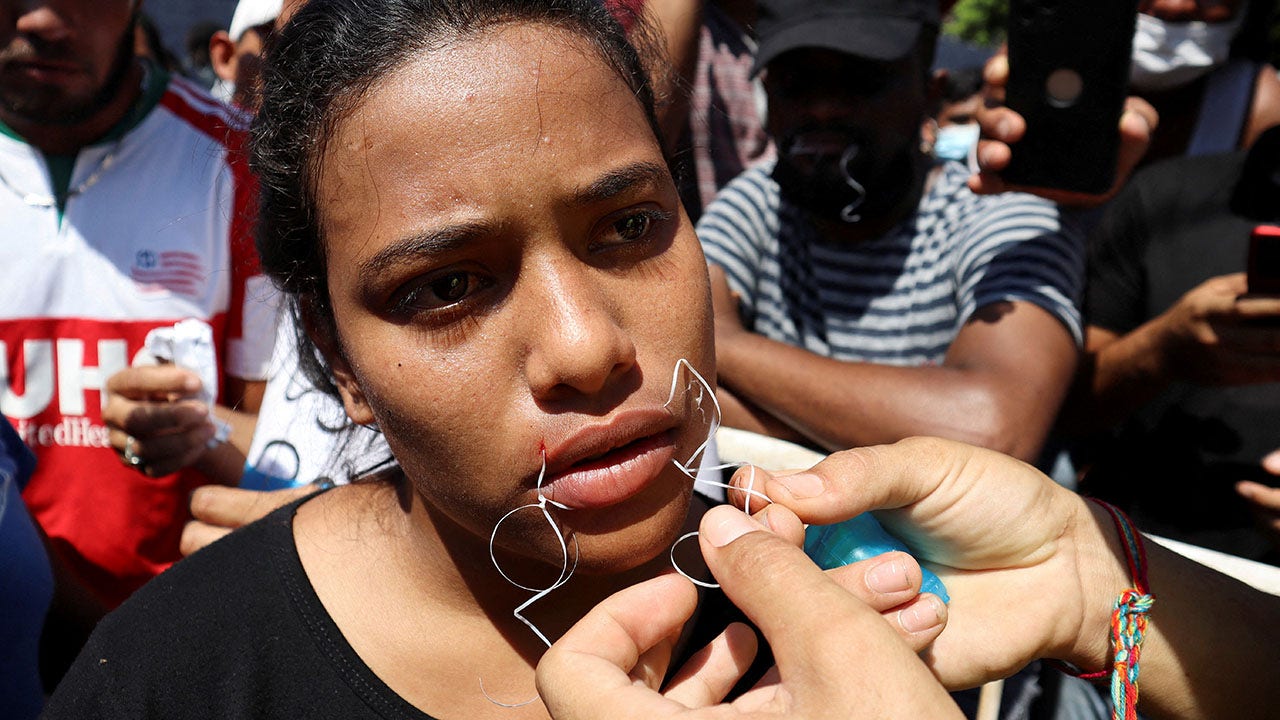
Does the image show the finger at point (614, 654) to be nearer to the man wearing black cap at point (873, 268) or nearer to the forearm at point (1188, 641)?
the forearm at point (1188, 641)

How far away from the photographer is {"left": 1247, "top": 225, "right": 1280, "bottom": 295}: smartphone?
232 cm

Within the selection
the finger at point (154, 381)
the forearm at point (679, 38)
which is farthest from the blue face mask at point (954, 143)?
the finger at point (154, 381)

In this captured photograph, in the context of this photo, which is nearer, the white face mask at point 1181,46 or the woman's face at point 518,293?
the woman's face at point 518,293

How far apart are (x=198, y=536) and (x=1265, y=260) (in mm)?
2765

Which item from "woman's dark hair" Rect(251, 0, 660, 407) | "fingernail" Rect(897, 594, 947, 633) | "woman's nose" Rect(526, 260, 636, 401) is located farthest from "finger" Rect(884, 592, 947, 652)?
"woman's dark hair" Rect(251, 0, 660, 407)

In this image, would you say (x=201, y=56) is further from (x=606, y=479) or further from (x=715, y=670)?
(x=715, y=670)

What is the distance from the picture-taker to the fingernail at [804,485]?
1.43m

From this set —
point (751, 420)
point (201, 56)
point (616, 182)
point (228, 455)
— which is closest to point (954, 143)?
point (751, 420)

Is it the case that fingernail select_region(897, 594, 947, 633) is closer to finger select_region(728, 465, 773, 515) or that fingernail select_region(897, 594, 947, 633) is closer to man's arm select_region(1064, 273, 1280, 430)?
finger select_region(728, 465, 773, 515)

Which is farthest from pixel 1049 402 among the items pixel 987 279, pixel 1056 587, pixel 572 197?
pixel 572 197

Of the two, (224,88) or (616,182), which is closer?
(616,182)

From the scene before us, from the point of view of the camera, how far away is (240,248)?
3.15 m

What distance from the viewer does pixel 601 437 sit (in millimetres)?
1452

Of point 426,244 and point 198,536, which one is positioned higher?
point 426,244
